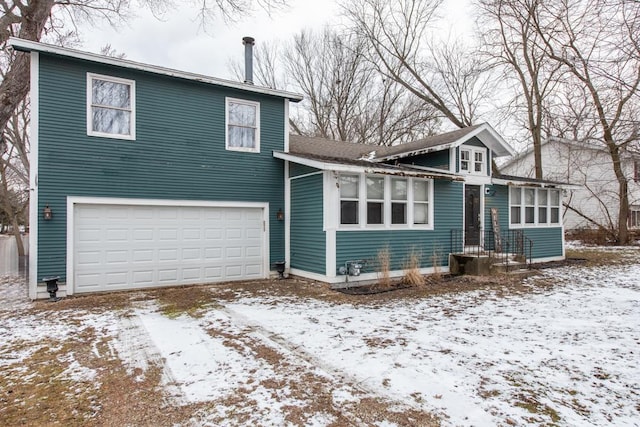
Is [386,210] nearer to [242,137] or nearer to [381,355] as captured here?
[242,137]

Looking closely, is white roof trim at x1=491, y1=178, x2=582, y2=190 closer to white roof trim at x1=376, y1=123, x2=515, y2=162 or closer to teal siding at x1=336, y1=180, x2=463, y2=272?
white roof trim at x1=376, y1=123, x2=515, y2=162

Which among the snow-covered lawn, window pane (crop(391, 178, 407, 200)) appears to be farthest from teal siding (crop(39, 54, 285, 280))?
window pane (crop(391, 178, 407, 200))

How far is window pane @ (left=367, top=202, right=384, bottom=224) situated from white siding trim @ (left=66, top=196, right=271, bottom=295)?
276 centimetres

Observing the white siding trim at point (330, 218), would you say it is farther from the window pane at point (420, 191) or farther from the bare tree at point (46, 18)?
the bare tree at point (46, 18)

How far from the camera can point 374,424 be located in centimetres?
293

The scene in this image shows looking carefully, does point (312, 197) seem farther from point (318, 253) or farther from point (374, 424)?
point (374, 424)

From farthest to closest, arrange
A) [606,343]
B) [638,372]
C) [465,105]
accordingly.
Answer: [465,105] → [606,343] → [638,372]

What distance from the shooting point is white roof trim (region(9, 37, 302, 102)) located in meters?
7.43

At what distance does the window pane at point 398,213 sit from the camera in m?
9.92

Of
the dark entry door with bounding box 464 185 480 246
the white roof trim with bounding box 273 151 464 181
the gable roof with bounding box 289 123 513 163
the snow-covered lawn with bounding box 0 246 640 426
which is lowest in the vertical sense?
the snow-covered lawn with bounding box 0 246 640 426

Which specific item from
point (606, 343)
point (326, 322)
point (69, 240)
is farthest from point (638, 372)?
point (69, 240)

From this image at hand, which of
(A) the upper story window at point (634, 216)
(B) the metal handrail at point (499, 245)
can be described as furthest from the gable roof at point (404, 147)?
(A) the upper story window at point (634, 216)

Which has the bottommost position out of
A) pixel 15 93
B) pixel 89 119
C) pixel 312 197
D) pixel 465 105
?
pixel 312 197

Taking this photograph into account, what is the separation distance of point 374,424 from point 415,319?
10.8ft
